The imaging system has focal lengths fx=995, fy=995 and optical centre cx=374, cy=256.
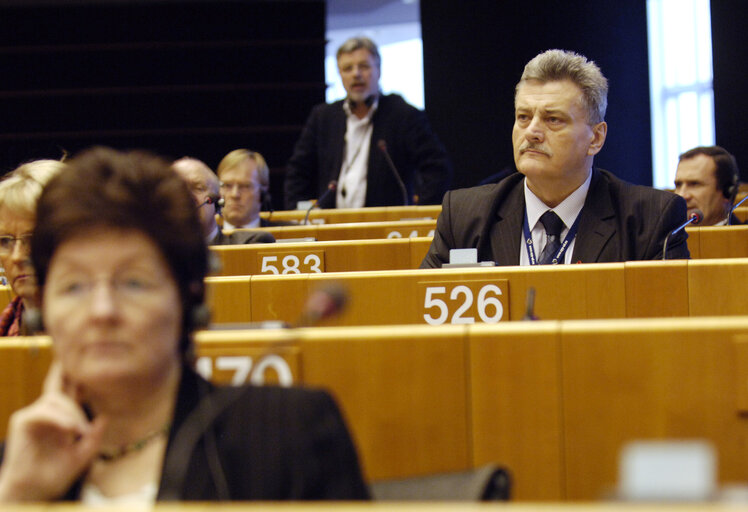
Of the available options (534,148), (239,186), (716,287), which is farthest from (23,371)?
(239,186)

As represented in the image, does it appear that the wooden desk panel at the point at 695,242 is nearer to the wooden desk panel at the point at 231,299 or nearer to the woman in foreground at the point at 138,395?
the wooden desk panel at the point at 231,299

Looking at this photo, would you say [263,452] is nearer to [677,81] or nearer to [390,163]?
[390,163]

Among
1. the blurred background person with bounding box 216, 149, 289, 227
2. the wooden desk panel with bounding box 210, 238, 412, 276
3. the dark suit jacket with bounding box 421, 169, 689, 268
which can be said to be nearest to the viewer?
the dark suit jacket with bounding box 421, 169, 689, 268

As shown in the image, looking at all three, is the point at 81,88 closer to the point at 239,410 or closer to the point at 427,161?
the point at 427,161

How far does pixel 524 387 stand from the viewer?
1.57m

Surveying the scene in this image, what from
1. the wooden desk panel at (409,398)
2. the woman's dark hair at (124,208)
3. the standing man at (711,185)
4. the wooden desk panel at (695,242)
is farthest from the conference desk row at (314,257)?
the woman's dark hair at (124,208)

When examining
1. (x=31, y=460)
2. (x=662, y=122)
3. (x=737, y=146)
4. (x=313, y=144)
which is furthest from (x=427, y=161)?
(x=31, y=460)

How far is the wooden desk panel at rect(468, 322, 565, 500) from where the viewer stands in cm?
156

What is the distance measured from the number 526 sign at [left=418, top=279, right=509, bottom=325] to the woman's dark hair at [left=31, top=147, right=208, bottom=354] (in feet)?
3.21

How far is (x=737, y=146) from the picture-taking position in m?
8.26

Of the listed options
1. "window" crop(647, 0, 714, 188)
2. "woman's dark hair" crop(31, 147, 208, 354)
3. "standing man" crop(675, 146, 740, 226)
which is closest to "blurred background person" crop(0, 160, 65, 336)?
"woman's dark hair" crop(31, 147, 208, 354)

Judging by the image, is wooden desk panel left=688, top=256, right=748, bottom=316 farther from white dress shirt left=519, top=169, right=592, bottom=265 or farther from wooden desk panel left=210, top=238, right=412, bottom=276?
wooden desk panel left=210, top=238, right=412, bottom=276

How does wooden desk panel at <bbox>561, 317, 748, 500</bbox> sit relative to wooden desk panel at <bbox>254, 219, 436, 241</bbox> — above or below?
below

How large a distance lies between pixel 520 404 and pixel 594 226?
1.53 meters
